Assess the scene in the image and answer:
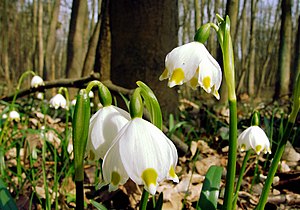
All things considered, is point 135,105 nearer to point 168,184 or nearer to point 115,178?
point 115,178

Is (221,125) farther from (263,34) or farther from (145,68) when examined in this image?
(263,34)

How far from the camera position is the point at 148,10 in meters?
3.08

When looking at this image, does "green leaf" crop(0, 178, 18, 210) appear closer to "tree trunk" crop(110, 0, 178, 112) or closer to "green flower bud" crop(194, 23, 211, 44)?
"green flower bud" crop(194, 23, 211, 44)

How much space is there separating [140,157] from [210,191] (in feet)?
2.01

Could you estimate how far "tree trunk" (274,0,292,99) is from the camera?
7.53 m

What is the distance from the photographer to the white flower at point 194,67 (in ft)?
3.04

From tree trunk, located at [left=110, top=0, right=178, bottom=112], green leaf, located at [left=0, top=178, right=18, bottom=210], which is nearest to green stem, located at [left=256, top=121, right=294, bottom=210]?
green leaf, located at [left=0, top=178, right=18, bottom=210]

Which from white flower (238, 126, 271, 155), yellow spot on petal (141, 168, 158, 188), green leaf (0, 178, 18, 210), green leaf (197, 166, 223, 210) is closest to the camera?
yellow spot on petal (141, 168, 158, 188)

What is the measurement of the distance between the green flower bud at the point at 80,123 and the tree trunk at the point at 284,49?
7.17 m

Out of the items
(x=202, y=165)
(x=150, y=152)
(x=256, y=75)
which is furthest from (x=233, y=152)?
(x=256, y=75)

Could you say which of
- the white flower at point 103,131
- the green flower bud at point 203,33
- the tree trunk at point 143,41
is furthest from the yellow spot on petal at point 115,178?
the tree trunk at point 143,41

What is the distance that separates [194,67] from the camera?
936 mm

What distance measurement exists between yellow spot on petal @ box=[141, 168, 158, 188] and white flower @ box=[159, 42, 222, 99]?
255 mm

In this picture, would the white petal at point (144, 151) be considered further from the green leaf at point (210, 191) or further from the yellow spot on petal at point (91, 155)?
the green leaf at point (210, 191)
